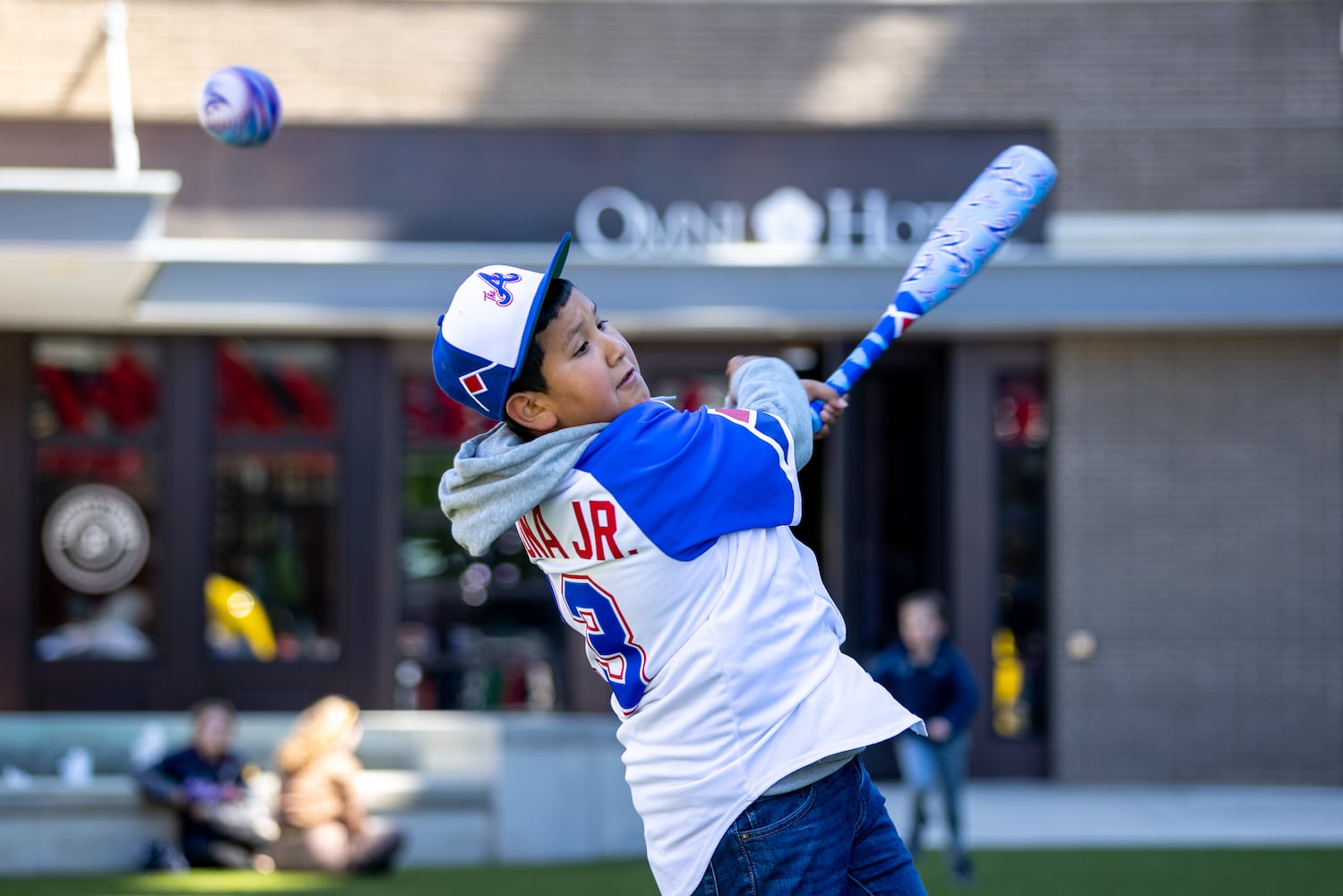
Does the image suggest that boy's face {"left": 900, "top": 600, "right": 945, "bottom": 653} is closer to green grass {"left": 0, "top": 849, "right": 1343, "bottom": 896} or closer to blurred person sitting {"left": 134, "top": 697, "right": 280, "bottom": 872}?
green grass {"left": 0, "top": 849, "right": 1343, "bottom": 896}

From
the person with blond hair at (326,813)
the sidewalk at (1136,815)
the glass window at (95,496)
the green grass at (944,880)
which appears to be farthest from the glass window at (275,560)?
the sidewalk at (1136,815)

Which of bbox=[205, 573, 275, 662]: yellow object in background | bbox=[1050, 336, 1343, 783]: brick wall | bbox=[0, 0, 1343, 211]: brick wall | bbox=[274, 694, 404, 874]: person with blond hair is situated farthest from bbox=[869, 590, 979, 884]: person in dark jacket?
bbox=[205, 573, 275, 662]: yellow object in background

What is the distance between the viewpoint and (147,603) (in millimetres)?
10805

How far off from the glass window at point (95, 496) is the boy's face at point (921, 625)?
221 inches

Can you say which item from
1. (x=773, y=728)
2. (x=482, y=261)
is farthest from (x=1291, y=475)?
(x=773, y=728)

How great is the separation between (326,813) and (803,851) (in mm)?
→ 5951

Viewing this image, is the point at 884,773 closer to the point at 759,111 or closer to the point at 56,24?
the point at 759,111

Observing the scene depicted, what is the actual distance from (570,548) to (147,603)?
30.0 feet

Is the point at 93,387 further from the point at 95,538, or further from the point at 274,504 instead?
the point at 274,504

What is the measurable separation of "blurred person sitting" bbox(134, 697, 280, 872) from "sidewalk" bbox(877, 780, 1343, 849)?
A: 3.70 meters

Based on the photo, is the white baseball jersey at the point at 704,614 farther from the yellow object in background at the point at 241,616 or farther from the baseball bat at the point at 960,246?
the yellow object in background at the point at 241,616

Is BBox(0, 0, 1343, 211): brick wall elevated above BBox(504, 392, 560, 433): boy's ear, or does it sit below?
above

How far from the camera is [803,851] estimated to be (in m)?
2.37

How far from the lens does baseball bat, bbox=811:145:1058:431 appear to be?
2.79 m
